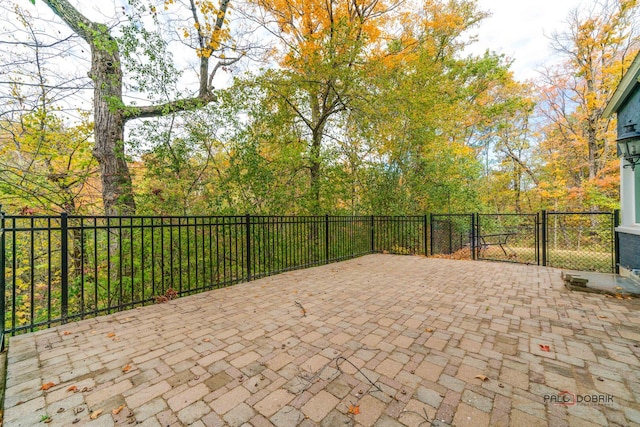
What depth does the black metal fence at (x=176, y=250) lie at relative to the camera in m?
3.28

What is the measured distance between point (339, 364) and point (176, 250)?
4160mm

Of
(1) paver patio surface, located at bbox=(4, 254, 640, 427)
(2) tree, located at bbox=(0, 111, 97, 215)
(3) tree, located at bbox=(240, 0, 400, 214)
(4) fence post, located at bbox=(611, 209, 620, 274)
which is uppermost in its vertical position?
(3) tree, located at bbox=(240, 0, 400, 214)

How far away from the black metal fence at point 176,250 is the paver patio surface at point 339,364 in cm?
72

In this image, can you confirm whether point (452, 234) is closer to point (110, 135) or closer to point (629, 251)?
point (629, 251)

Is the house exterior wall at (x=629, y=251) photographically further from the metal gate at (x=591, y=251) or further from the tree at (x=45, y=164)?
the tree at (x=45, y=164)

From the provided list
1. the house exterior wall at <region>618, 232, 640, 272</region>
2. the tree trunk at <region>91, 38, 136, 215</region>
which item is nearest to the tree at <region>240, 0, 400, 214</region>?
the tree trunk at <region>91, 38, 136, 215</region>

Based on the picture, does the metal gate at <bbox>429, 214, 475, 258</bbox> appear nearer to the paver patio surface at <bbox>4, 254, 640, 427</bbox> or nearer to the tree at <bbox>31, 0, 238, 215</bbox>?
the paver patio surface at <bbox>4, 254, 640, 427</bbox>

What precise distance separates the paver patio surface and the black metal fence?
2.35ft

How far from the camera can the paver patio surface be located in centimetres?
159

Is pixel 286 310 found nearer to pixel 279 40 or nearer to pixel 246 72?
pixel 246 72

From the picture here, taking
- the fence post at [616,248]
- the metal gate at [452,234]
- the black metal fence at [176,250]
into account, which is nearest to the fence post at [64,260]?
the black metal fence at [176,250]

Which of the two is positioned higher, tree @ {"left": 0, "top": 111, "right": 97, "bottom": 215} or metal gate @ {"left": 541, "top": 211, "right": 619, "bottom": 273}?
tree @ {"left": 0, "top": 111, "right": 97, "bottom": 215}

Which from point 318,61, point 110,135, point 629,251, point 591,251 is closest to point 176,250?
point 110,135

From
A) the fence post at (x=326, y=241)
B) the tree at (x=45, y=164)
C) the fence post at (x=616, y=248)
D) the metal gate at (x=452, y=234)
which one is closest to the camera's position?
the tree at (x=45, y=164)
